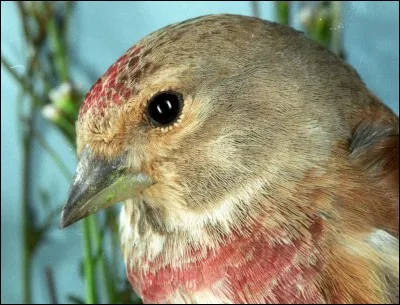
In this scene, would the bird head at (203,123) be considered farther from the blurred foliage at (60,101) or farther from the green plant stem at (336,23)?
the blurred foliage at (60,101)

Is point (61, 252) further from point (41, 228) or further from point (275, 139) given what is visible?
point (275, 139)

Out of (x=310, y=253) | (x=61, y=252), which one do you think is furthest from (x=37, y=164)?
(x=310, y=253)

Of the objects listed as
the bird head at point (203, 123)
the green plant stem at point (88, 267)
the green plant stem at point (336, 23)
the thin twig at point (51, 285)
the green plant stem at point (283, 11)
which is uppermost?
the green plant stem at point (283, 11)

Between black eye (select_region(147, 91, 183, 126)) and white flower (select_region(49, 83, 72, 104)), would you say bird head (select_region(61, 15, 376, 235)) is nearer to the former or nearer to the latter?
black eye (select_region(147, 91, 183, 126))

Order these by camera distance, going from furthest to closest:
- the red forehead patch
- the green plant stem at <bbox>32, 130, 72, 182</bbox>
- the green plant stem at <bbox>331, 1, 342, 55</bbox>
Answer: the green plant stem at <bbox>32, 130, 72, 182</bbox> → the green plant stem at <bbox>331, 1, 342, 55</bbox> → the red forehead patch

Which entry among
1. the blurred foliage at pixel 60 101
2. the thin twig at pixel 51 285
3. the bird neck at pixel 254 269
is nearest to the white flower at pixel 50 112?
the blurred foliage at pixel 60 101

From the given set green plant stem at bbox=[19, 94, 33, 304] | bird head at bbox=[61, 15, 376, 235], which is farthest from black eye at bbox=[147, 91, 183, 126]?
→ green plant stem at bbox=[19, 94, 33, 304]
